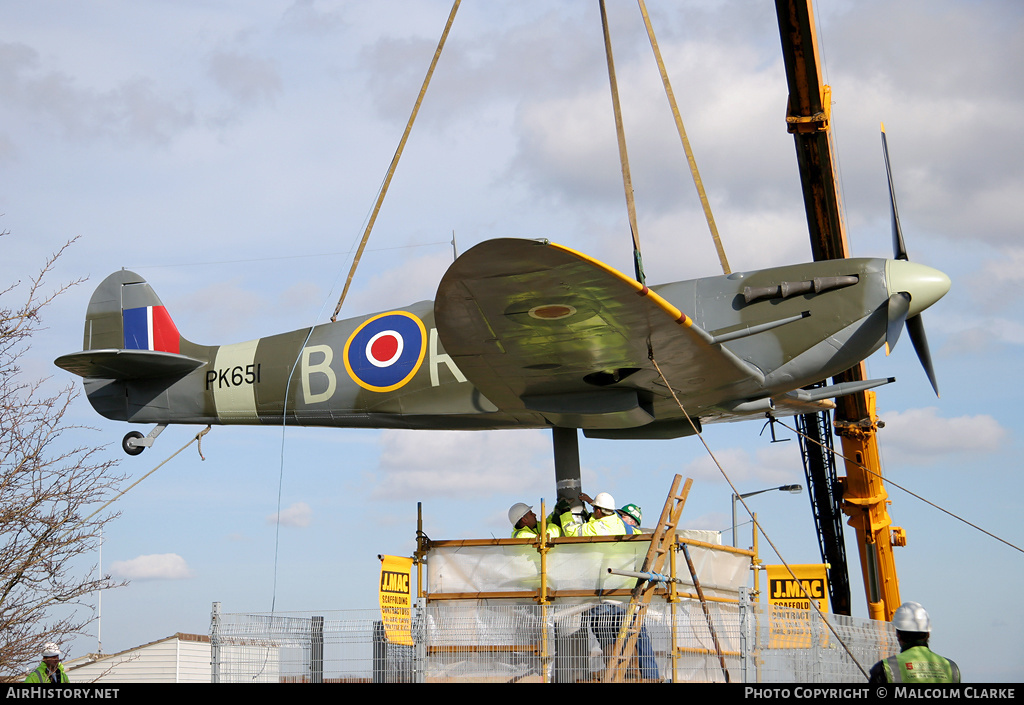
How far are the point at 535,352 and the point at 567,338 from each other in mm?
491

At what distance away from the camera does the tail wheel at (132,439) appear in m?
14.1

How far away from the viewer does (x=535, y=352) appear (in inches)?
418

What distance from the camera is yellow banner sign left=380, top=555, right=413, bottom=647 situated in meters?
10.0

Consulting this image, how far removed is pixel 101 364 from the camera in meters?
14.3

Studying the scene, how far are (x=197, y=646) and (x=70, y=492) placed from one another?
16665mm

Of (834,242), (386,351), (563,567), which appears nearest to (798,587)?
(563,567)

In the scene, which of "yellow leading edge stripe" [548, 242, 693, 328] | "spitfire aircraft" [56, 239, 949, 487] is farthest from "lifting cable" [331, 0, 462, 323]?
"yellow leading edge stripe" [548, 242, 693, 328]

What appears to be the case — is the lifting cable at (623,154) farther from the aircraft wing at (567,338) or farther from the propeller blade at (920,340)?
the propeller blade at (920,340)

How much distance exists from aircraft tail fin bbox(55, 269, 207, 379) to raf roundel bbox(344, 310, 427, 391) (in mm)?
2900

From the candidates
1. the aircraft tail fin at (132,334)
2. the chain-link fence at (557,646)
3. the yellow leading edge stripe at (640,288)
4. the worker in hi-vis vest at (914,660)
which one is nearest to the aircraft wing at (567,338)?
the yellow leading edge stripe at (640,288)

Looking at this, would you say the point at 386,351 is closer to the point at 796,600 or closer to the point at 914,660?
the point at 796,600

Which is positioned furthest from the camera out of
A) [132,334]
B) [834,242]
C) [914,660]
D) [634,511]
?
[834,242]

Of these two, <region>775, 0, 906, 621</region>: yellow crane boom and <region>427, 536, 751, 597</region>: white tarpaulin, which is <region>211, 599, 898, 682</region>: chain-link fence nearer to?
<region>427, 536, 751, 597</region>: white tarpaulin

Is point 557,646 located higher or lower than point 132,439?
lower
